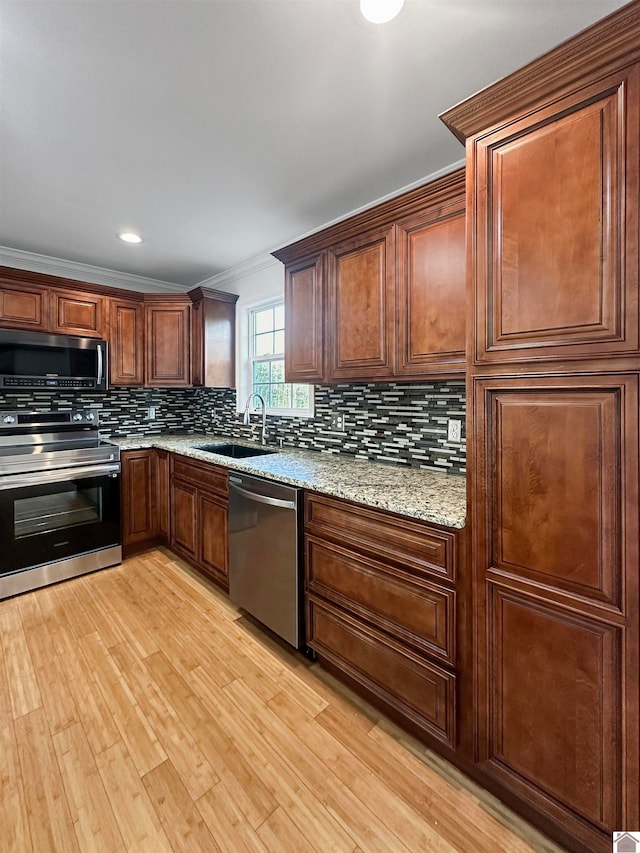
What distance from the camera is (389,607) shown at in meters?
1.58

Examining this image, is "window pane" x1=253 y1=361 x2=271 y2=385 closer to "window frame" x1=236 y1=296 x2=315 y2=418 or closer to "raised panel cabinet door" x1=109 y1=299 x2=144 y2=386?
"window frame" x1=236 y1=296 x2=315 y2=418

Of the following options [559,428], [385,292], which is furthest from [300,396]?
[559,428]

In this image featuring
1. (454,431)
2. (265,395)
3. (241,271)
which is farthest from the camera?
(241,271)

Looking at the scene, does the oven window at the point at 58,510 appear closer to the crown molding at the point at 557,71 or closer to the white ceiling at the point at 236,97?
the white ceiling at the point at 236,97

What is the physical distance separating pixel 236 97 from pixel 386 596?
2.18 m

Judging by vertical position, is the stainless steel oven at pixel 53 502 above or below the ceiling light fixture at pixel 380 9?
below

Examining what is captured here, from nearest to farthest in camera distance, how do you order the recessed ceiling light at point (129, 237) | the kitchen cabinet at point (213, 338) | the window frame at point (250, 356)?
the recessed ceiling light at point (129, 237) → the window frame at point (250, 356) → the kitchen cabinet at point (213, 338)

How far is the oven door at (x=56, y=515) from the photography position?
259 cm

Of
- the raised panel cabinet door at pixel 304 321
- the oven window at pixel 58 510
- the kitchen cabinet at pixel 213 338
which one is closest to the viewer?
the raised panel cabinet door at pixel 304 321

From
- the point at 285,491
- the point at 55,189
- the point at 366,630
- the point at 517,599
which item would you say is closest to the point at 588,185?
the point at 517,599

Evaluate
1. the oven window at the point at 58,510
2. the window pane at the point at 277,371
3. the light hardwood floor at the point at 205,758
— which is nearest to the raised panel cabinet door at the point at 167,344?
the window pane at the point at 277,371

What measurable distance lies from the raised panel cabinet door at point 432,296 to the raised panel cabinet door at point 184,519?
1.92m

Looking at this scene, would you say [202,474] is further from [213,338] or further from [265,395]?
[213,338]

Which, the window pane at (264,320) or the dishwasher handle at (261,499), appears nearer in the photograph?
the dishwasher handle at (261,499)
